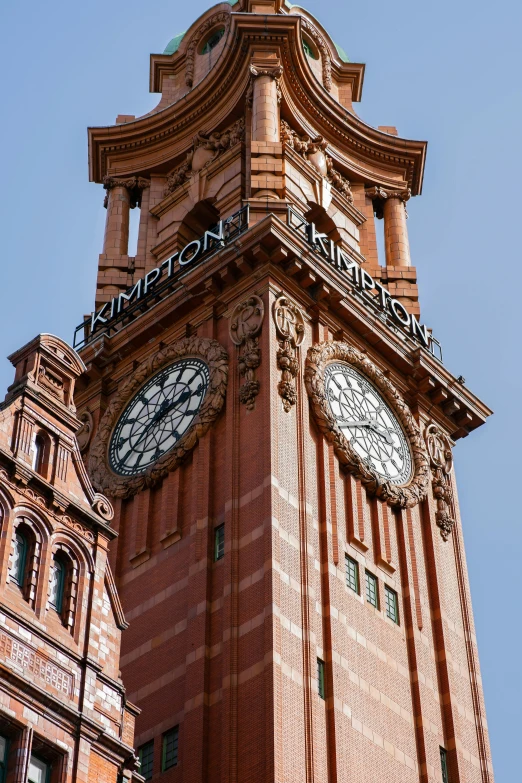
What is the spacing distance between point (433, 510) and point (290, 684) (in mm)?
14848

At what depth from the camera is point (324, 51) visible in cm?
8206

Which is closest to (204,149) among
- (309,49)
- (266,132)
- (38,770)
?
(266,132)

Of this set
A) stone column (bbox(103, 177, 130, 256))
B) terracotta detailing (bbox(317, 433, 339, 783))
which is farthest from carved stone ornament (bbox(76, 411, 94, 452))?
stone column (bbox(103, 177, 130, 256))

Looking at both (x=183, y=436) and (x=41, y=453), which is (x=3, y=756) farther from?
(x=183, y=436)

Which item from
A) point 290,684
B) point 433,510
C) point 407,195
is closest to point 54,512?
point 290,684

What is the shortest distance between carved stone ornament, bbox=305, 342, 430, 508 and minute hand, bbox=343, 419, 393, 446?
116cm

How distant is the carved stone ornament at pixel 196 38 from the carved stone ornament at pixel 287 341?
921 inches

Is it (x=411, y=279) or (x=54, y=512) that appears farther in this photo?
(x=411, y=279)

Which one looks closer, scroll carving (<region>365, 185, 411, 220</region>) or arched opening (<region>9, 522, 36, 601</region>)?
arched opening (<region>9, 522, 36, 601</region>)

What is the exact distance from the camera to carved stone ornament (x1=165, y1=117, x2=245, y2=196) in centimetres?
7356

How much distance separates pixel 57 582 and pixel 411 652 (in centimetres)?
1891

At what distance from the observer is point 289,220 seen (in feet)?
213

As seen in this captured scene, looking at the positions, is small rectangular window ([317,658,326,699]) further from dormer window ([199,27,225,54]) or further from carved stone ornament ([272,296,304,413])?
dormer window ([199,27,225,54])

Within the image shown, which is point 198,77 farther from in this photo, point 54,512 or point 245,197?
point 54,512
